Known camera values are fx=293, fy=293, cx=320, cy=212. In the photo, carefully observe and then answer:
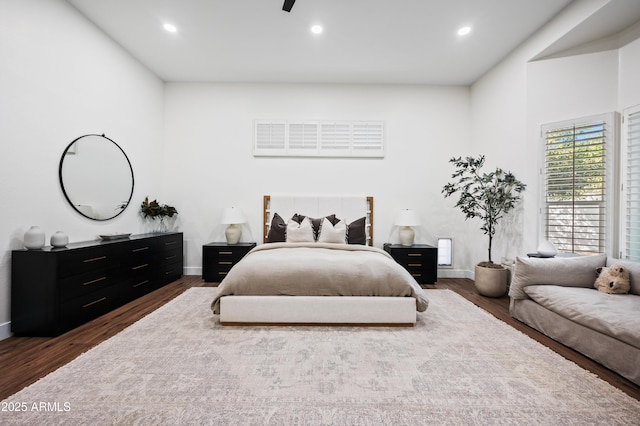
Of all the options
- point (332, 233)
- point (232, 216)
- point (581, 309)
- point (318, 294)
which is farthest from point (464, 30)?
point (232, 216)

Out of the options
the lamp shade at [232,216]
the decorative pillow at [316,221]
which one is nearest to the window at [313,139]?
the lamp shade at [232,216]

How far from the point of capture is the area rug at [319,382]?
151 centimetres

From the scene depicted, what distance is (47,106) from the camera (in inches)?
110

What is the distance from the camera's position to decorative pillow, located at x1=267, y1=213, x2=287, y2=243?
4248 millimetres

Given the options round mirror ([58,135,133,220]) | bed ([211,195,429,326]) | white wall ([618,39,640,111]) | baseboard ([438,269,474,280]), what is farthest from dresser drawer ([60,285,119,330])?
white wall ([618,39,640,111])

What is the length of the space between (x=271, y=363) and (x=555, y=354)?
6.90 feet

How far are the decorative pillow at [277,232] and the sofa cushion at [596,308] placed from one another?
116 inches

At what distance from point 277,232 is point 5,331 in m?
2.80

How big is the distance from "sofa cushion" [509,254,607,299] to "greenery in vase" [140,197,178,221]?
4.58 m

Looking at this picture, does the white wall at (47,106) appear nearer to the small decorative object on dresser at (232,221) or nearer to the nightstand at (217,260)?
the nightstand at (217,260)

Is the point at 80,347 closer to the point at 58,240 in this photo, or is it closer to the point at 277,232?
the point at 58,240

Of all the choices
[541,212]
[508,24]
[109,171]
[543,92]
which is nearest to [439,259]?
[541,212]

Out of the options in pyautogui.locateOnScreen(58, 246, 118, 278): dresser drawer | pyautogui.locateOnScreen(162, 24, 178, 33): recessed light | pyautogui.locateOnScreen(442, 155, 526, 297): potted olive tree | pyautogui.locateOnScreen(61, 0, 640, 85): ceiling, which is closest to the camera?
pyautogui.locateOnScreen(58, 246, 118, 278): dresser drawer

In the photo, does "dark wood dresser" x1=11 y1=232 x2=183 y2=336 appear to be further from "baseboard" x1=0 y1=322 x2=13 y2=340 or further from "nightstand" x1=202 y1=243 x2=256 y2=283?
"nightstand" x1=202 y1=243 x2=256 y2=283
